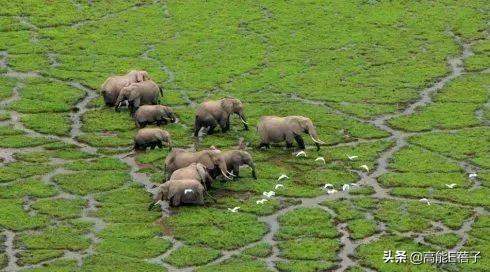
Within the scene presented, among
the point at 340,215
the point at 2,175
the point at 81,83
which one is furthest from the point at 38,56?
the point at 340,215

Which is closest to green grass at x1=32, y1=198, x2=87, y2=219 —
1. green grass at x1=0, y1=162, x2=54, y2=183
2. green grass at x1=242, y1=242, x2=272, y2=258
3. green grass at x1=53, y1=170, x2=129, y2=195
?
green grass at x1=53, y1=170, x2=129, y2=195

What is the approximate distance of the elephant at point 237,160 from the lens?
125 feet

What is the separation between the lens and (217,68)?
1984 inches

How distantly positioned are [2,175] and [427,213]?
39.1 feet

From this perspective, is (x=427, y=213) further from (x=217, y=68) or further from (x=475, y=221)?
(x=217, y=68)

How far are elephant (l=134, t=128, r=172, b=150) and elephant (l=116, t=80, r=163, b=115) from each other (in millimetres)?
3507

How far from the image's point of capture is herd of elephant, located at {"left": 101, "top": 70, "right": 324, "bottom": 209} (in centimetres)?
3603

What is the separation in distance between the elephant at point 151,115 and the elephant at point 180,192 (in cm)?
725

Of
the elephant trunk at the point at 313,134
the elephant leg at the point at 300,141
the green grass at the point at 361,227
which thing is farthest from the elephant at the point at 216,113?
the green grass at the point at 361,227

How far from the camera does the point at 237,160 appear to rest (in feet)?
125

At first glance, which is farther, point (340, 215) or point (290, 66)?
point (290, 66)

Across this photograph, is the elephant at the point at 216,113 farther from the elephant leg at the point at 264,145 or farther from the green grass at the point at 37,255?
the green grass at the point at 37,255

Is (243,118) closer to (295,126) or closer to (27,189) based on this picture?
(295,126)

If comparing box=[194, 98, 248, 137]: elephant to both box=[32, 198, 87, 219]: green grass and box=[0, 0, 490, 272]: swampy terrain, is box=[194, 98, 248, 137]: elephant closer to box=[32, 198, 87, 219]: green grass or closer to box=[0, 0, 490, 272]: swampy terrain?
box=[0, 0, 490, 272]: swampy terrain
